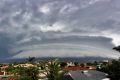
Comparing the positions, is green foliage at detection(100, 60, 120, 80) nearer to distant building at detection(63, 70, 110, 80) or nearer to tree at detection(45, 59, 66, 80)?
distant building at detection(63, 70, 110, 80)

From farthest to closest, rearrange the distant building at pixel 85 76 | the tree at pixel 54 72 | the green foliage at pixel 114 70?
the distant building at pixel 85 76, the tree at pixel 54 72, the green foliage at pixel 114 70

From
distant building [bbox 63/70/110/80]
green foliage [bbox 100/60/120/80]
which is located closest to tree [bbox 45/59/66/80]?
distant building [bbox 63/70/110/80]

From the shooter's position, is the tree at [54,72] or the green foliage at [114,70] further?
the tree at [54,72]

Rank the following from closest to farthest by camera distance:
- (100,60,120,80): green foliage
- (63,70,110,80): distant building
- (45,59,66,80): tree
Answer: (100,60,120,80): green foliage → (45,59,66,80): tree → (63,70,110,80): distant building

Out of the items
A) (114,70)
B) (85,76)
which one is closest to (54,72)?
(85,76)

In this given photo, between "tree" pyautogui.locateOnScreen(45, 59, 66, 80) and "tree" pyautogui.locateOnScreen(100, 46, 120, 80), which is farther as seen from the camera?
"tree" pyautogui.locateOnScreen(45, 59, 66, 80)

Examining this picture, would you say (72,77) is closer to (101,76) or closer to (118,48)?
(101,76)

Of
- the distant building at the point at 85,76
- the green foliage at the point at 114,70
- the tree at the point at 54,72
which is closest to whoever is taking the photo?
the green foliage at the point at 114,70

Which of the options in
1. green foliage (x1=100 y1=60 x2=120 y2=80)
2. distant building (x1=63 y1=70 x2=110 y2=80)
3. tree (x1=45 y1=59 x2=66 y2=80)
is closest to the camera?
green foliage (x1=100 y1=60 x2=120 y2=80)

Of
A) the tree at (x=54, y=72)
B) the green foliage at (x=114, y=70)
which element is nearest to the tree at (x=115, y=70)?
the green foliage at (x=114, y=70)

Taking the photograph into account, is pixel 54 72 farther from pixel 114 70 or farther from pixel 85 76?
pixel 114 70

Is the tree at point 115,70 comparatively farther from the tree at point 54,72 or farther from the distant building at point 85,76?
the tree at point 54,72

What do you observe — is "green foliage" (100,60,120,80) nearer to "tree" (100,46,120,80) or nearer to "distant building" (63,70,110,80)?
"tree" (100,46,120,80)
